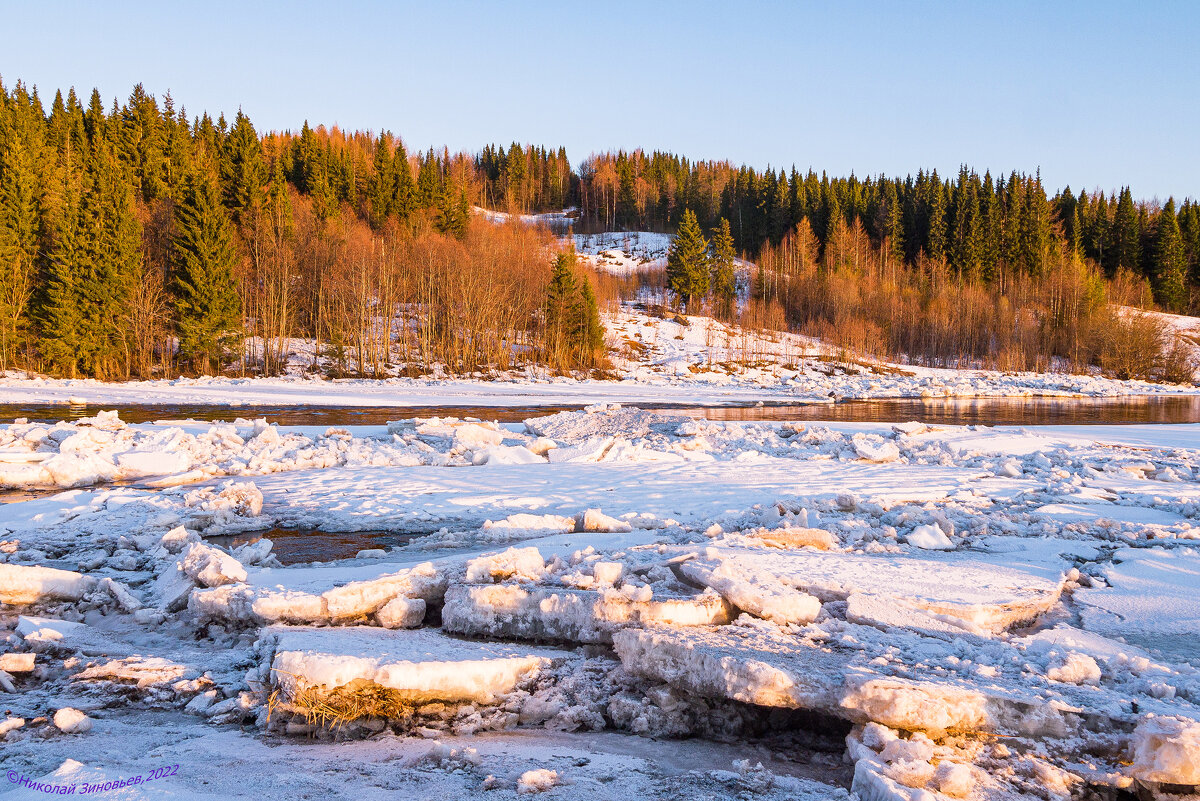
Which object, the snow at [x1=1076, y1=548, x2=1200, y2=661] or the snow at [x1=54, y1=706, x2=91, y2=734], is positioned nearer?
the snow at [x1=54, y1=706, x2=91, y2=734]

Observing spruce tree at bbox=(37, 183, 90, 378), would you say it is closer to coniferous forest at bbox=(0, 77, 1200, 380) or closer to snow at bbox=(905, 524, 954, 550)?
coniferous forest at bbox=(0, 77, 1200, 380)

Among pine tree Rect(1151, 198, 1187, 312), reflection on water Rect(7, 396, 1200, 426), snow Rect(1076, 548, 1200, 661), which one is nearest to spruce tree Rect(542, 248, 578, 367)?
reflection on water Rect(7, 396, 1200, 426)

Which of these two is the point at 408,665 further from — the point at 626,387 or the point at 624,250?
the point at 624,250

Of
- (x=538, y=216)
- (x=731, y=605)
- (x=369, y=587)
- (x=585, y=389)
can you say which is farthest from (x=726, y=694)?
(x=538, y=216)

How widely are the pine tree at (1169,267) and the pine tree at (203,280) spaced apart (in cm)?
8652

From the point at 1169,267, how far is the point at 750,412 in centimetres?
7223

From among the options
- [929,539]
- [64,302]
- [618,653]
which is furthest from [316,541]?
[64,302]

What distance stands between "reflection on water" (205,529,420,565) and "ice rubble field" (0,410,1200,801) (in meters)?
0.31

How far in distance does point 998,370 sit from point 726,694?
Answer: 2412 inches

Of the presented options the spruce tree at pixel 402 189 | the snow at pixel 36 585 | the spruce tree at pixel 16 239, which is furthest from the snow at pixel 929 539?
the spruce tree at pixel 402 189

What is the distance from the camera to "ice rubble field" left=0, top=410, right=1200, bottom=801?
130 inches

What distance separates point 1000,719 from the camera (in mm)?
3523

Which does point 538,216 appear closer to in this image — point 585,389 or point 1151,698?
point 585,389

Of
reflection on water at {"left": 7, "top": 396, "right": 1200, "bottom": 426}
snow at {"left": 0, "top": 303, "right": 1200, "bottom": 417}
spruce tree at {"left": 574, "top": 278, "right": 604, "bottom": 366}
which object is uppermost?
spruce tree at {"left": 574, "top": 278, "right": 604, "bottom": 366}
